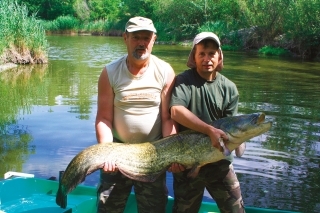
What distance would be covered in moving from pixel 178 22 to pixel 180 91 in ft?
134

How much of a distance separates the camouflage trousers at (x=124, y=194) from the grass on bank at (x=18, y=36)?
15.2m

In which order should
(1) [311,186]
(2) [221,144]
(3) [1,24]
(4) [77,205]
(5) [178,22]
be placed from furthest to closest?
(5) [178,22] → (3) [1,24] → (1) [311,186] → (4) [77,205] → (2) [221,144]

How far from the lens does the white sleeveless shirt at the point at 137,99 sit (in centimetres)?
326

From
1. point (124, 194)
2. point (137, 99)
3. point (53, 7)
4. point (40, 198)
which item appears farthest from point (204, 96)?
point (53, 7)

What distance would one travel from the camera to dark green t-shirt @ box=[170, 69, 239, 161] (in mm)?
3225

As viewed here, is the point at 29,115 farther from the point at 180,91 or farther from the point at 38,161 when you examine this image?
the point at 180,91

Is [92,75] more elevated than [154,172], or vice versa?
[154,172]

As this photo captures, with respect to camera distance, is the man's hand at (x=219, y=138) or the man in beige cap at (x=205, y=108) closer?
the man's hand at (x=219, y=138)

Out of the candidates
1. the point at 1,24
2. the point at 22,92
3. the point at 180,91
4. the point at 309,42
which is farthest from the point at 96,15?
the point at 180,91

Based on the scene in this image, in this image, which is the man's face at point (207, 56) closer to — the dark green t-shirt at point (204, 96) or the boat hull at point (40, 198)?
the dark green t-shirt at point (204, 96)

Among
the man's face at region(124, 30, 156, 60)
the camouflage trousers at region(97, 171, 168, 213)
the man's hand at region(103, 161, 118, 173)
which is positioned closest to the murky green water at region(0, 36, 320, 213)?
the camouflage trousers at region(97, 171, 168, 213)

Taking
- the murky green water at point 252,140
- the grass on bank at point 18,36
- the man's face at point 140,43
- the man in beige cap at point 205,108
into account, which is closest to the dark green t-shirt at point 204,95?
the man in beige cap at point 205,108

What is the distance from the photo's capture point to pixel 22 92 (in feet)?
44.1

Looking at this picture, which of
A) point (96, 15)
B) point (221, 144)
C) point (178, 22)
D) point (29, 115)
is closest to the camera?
point (221, 144)
